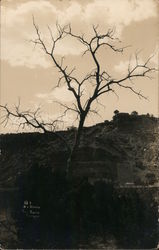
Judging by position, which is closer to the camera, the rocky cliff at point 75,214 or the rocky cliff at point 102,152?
the rocky cliff at point 75,214

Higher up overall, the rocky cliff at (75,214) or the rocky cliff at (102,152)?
the rocky cliff at (102,152)

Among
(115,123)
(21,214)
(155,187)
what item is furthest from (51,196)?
(115,123)

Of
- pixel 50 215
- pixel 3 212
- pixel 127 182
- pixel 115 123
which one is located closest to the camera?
pixel 50 215

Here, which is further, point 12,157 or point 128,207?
point 12,157

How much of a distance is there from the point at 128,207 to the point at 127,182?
8854mm

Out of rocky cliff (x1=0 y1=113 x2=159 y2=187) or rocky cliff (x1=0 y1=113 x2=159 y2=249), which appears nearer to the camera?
rocky cliff (x1=0 y1=113 x2=159 y2=249)

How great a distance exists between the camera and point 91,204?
557 inches

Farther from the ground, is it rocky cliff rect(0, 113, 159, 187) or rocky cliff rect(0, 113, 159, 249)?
rocky cliff rect(0, 113, 159, 187)

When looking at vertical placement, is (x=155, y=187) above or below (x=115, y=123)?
below

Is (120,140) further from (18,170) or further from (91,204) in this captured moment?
(91,204)

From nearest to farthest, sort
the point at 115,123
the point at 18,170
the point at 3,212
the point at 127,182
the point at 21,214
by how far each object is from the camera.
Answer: the point at 21,214
the point at 3,212
the point at 127,182
the point at 18,170
the point at 115,123

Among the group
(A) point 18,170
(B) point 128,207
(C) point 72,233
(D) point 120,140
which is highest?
(D) point 120,140

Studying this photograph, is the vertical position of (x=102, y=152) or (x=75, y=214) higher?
(x=102, y=152)

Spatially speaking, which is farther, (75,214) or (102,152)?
(102,152)
